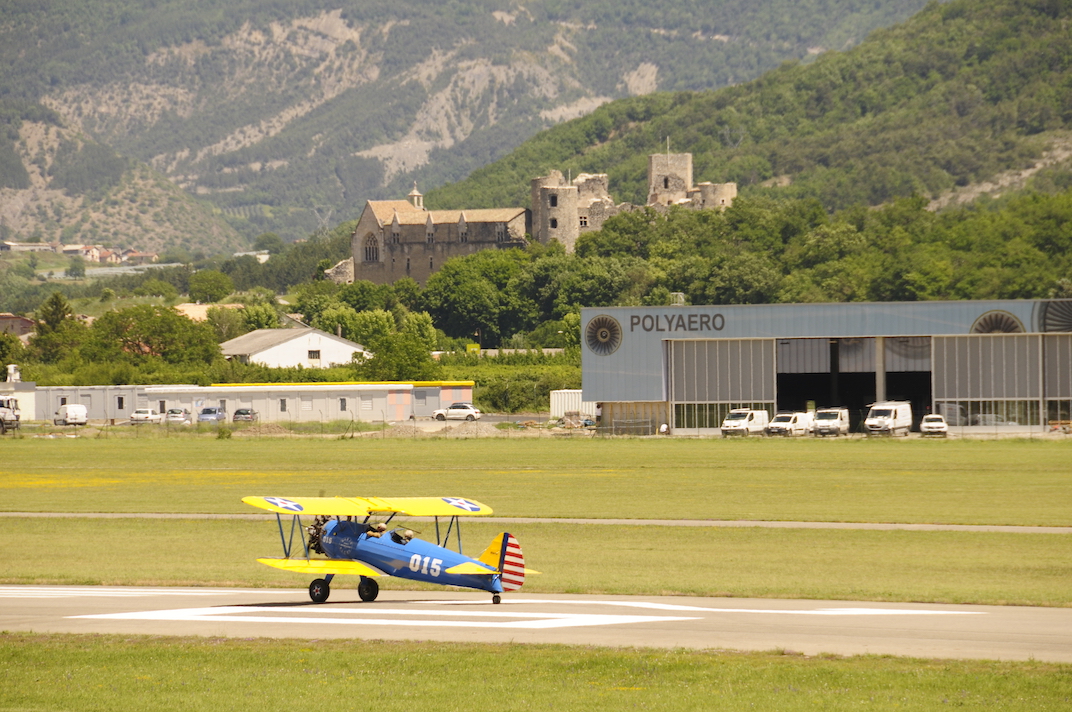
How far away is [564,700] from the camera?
18.6 meters

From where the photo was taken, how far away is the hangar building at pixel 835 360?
267 feet

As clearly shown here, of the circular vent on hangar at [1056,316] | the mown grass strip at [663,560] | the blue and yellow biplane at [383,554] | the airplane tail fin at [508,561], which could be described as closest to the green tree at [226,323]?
the circular vent on hangar at [1056,316]

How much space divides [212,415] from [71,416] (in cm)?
1000

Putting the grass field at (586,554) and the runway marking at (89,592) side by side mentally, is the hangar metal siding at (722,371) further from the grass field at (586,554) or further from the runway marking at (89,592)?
the runway marking at (89,592)

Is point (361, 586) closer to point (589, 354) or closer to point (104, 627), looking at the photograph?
point (104, 627)

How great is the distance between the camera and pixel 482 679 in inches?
777

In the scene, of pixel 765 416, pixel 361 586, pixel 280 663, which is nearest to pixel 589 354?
pixel 765 416

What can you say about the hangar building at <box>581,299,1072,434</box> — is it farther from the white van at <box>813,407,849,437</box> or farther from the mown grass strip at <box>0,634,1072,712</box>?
the mown grass strip at <box>0,634,1072,712</box>

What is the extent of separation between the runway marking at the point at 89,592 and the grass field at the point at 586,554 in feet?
3.38

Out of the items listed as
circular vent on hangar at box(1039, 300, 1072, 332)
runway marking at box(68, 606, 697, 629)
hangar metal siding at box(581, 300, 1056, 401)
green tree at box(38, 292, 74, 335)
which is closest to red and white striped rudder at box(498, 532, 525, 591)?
runway marking at box(68, 606, 697, 629)

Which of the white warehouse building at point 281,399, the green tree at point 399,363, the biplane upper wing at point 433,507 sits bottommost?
the biplane upper wing at point 433,507

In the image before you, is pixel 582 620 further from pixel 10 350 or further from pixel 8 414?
pixel 10 350

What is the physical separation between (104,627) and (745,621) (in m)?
11.2

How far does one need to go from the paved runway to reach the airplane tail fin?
490 mm
